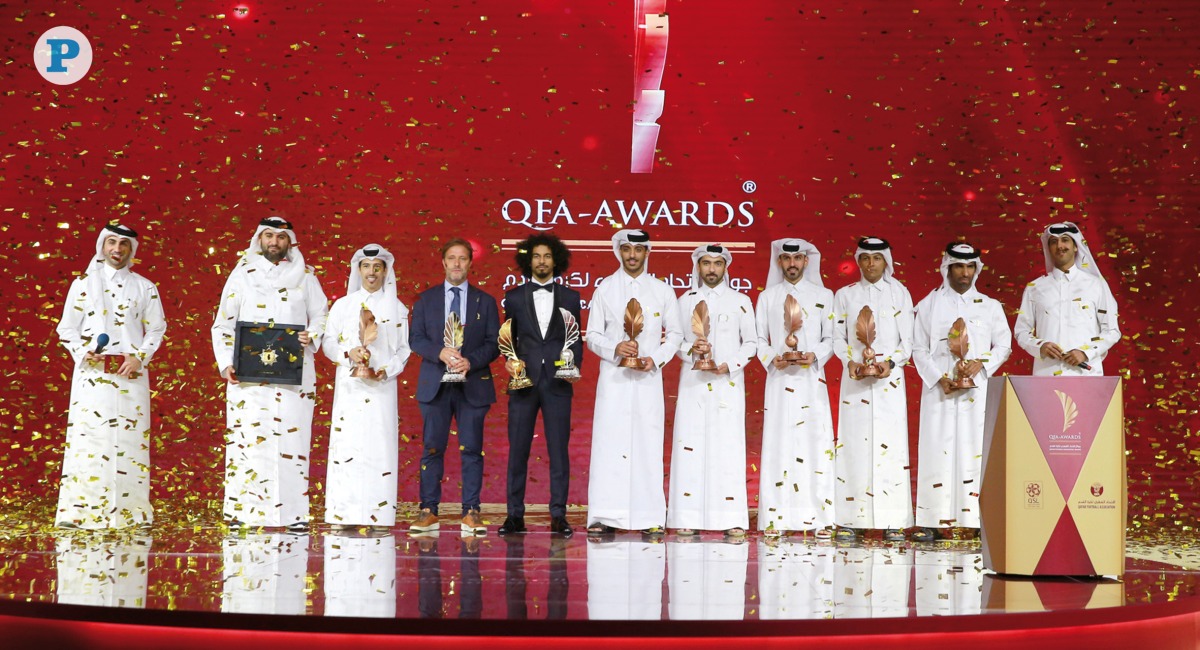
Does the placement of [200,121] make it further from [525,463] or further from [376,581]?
[376,581]

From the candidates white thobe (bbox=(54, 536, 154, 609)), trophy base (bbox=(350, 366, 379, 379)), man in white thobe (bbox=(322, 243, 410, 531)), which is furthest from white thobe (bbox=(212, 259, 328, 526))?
white thobe (bbox=(54, 536, 154, 609))

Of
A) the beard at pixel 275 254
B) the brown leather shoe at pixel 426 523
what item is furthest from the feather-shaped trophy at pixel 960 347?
the beard at pixel 275 254

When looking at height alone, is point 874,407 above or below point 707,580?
above

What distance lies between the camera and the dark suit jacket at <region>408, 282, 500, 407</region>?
Result: 604 cm

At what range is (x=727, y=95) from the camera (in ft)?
24.9

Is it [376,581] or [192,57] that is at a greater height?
[192,57]

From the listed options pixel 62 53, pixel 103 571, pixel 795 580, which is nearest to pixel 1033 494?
pixel 795 580

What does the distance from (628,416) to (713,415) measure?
0.50 meters

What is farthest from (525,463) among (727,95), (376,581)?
(727,95)

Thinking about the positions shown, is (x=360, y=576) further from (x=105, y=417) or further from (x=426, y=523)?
(x=105, y=417)

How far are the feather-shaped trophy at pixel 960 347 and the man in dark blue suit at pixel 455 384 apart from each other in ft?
8.41

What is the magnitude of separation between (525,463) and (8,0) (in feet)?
15.9

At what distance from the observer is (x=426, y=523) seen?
5.92 metres

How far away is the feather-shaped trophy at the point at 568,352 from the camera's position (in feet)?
19.5
